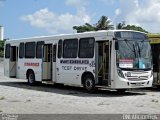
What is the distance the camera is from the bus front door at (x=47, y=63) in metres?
23.9

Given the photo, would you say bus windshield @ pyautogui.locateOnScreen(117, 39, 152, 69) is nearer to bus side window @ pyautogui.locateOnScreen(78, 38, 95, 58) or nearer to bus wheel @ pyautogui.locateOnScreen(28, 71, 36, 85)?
bus side window @ pyautogui.locateOnScreen(78, 38, 95, 58)

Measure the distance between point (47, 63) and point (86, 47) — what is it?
428 centimetres

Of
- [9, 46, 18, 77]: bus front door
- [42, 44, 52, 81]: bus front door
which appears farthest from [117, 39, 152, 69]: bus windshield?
[9, 46, 18, 77]: bus front door

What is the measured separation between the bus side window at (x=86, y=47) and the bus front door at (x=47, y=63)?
3.37 metres

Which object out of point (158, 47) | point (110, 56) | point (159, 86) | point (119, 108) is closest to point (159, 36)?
point (158, 47)

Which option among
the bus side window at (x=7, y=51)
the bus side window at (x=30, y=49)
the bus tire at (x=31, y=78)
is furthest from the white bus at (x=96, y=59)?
the bus side window at (x=7, y=51)

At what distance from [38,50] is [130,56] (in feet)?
24.6

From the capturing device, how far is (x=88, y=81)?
2031 centimetres

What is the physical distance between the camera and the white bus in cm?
1888

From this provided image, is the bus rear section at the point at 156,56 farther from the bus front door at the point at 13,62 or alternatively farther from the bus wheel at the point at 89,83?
the bus front door at the point at 13,62

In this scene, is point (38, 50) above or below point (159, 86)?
above

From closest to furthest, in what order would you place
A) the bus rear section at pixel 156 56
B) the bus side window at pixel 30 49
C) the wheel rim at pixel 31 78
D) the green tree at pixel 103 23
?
the bus rear section at pixel 156 56 → the bus side window at pixel 30 49 → the wheel rim at pixel 31 78 → the green tree at pixel 103 23

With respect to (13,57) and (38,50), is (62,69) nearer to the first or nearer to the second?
(38,50)

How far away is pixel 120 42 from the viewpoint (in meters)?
19.0
